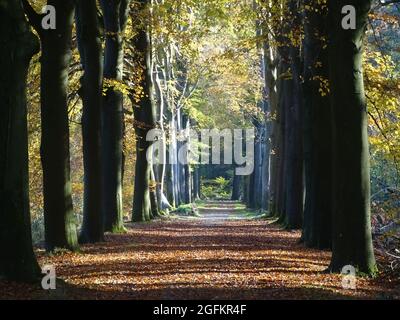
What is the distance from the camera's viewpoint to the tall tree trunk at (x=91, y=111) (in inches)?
639

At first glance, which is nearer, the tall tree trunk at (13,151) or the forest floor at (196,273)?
the tall tree trunk at (13,151)

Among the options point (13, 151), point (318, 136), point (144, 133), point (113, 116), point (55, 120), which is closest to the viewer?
point (13, 151)

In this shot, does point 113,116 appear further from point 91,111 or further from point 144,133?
point 144,133

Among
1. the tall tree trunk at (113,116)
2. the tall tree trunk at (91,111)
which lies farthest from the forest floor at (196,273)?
the tall tree trunk at (113,116)

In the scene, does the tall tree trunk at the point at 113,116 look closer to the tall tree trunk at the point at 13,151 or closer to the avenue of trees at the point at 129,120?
the avenue of trees at the point at 129,120

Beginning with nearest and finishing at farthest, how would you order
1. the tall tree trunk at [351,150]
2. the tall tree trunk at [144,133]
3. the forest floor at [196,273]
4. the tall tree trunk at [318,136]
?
the forest floor at [196,273] < the tall tree trunk at [351,150] < the tall tree trunk at [318,136] < the tall tree trunk at [144,133]

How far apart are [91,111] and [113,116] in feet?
Result: 10.5

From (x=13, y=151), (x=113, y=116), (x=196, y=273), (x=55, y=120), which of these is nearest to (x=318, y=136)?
(x=196, y=273)

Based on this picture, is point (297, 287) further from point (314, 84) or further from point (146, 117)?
point (146, 117)

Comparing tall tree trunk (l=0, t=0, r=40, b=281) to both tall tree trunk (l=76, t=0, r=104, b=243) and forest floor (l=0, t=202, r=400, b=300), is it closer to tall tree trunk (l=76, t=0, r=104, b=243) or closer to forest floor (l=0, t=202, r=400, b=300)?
forest floor (l=0, t=202, r=400, b=300)

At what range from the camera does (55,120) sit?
44.6 ft

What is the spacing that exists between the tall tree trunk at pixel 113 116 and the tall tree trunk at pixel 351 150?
923 cm

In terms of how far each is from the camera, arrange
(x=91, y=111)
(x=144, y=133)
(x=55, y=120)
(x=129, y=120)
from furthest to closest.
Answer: (x=144, y=133), (x=129, y=120), (x=91, y=111), (x=55, y=120)

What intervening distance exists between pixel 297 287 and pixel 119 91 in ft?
36.7
